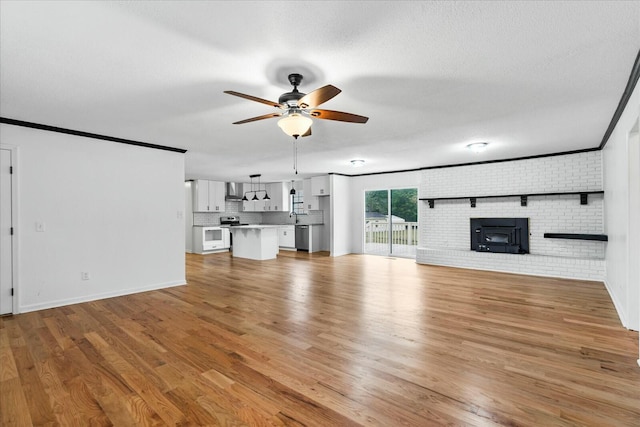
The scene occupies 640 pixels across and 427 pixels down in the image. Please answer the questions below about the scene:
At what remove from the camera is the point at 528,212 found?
631cm

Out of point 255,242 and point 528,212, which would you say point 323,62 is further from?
point 255,242

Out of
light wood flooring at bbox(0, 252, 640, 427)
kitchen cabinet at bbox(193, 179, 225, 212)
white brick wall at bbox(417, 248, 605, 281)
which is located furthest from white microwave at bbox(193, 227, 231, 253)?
white brick wall at bbox(417, 248, 605, 281)

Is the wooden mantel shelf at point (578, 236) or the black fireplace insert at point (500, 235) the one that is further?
the black fireplace insert at point (500, 235)

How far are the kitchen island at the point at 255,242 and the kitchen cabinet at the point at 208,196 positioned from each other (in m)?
1.70

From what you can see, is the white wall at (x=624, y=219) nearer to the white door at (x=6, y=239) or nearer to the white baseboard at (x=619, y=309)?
the white baseboard at (x=619, y=309)

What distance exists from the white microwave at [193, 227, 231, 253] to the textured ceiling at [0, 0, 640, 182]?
5472 mm

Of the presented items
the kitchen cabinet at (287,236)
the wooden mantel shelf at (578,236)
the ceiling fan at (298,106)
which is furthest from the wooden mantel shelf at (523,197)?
the ceiling fan at (298,106)

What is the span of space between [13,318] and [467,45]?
5.34 meters

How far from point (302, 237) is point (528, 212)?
5.99 m

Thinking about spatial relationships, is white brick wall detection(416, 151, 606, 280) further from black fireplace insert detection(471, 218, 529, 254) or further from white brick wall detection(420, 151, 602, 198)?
black fireplace insert detection(471, 218, 529, 254)

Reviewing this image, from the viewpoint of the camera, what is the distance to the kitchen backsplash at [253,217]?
9930 millimetres

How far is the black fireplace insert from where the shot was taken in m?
6.33

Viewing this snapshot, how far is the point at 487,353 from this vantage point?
2.61m

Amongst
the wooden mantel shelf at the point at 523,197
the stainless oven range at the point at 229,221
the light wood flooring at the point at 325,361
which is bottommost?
the light wood flooring at the point at 325,361
